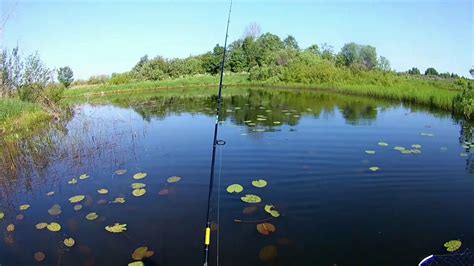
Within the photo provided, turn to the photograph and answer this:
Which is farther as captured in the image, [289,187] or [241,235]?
[289,187]

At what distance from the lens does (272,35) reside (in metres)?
57.2

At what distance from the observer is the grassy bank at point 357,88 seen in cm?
1588

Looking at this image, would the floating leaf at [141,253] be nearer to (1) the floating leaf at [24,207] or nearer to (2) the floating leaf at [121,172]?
(1) the floating leaf at [24,207]

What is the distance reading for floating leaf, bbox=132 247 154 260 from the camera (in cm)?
405

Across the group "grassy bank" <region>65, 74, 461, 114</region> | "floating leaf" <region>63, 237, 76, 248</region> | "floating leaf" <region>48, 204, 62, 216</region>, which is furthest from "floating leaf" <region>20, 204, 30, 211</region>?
"grassy bank" <region>65, 74, 461, 114</region>

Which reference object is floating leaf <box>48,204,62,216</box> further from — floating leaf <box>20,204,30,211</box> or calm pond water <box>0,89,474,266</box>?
floating leaf <box>20,204,30,211</box>

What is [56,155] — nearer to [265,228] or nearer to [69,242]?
[69,242]

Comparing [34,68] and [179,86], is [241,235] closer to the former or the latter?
[34,68]

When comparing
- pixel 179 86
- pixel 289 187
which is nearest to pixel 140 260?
pixel 289 187

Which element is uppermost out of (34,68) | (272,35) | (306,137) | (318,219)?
(272,35)

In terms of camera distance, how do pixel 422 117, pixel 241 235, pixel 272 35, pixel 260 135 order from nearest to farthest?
pixel 241 235, pixel 260 135, pixel 422 117, pixel 272 35

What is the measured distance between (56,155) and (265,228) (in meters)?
6.17

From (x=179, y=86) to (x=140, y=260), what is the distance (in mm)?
37497

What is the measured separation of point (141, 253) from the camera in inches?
163
